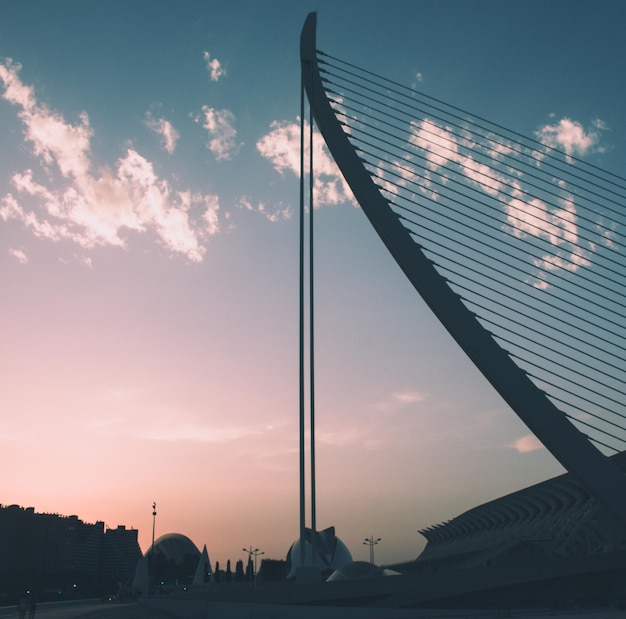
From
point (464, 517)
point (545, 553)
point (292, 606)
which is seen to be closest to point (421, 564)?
point (464, 517)

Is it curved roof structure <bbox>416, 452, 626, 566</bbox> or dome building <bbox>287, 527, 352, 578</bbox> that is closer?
curved roof structure <bbox>416, 452, 626, 566</bbox>

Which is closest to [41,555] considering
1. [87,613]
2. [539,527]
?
[87,613]

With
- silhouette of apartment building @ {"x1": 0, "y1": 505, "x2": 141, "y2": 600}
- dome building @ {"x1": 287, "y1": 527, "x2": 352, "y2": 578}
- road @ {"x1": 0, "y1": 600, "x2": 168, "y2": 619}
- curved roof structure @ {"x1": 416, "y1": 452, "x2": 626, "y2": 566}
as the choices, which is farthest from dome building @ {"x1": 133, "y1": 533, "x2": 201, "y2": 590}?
curved roof structure @ {"x1": 416, "y1": 452, "x2": 626, "y2": 566}

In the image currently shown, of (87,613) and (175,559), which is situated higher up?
(87,613)

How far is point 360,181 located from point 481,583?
1964cm

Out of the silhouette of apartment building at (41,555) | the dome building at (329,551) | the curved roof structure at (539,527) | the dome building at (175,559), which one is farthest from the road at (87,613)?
the dome building at (175,559)

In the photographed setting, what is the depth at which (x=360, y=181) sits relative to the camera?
13.2 metres

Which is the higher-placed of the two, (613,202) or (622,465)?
(613,202)

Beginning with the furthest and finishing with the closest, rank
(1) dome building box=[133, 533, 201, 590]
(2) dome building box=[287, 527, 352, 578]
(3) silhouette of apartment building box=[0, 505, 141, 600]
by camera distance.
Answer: (1) dome building box=[133, 533, 201, 590] < (3) silhouette of apartment building box=[0, 505, 141, 600] < (2) dome building box=[287, 527, 352, 578]

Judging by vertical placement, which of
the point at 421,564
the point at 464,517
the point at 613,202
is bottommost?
the point at 421,564

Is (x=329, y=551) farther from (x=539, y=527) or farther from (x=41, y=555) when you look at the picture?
(x=41, y=555)

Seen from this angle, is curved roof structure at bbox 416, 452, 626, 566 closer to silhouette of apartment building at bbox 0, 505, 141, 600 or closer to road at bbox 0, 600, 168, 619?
road at bbox 0, 600, 168, 619

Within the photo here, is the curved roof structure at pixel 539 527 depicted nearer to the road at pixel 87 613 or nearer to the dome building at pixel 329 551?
the road at pixel 87 613

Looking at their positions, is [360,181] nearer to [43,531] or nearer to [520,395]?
[520,395]
